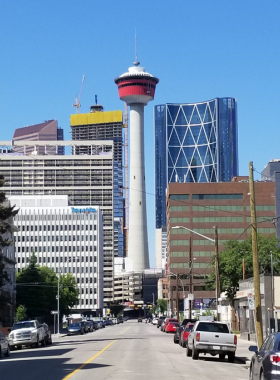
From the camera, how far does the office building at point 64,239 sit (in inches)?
7746

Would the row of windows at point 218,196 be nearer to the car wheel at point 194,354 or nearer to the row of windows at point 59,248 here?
the row of windows at point 59,248

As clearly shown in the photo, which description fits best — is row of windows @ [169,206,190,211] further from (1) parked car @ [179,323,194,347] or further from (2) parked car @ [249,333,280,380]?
(2) parked car @ [249,333,280,380]

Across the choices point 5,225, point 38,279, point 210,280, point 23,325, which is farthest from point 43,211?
point 23,325

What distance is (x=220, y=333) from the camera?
30.8 m

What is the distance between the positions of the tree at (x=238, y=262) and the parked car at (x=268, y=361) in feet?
189

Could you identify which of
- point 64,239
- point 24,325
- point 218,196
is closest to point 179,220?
point 218,196

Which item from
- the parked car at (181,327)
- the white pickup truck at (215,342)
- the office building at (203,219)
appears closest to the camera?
the white pickup truck at (215,342)

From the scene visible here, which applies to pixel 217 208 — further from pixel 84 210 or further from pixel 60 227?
pixel 60 227

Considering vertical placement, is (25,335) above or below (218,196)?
below

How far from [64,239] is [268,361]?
183 metres

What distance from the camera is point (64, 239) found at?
19725 centimetres

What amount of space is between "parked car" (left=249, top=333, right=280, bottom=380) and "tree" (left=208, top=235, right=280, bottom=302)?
57630 mm

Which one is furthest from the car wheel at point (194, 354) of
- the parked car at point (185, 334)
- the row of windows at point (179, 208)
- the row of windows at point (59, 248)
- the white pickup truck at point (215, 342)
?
the row of windows at point (59, 248)

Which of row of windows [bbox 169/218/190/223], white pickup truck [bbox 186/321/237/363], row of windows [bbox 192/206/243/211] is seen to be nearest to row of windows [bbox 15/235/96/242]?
row of windows [bbox 169/218/190/223]
